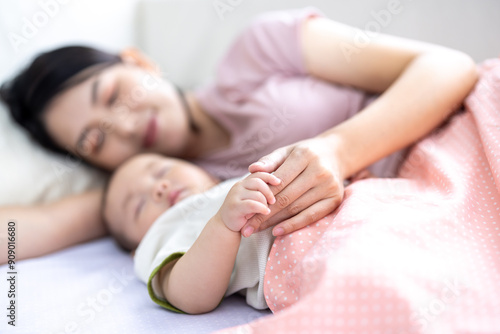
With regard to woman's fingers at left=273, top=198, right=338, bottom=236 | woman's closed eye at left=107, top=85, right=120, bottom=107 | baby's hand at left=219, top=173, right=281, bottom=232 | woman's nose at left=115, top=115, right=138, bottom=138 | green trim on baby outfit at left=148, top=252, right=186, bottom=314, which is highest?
baby's hand at left=219, top=173, right=281, bottom=232

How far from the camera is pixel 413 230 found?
0.59 metres

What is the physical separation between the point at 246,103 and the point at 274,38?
183 mm

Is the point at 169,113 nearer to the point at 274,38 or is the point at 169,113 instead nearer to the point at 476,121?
the point at 274,38

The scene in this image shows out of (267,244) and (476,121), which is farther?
(476,121)

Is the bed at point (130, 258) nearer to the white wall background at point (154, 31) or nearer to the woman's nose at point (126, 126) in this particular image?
the white wall background at point (154, 31)

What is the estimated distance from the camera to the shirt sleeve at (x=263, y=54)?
116 cm

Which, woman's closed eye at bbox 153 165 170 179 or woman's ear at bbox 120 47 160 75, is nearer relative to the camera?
woman's closed eye at bbox 153 165 170 179

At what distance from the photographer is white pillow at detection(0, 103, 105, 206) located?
1.12 m

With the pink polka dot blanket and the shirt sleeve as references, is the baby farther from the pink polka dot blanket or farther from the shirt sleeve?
the shirt sleeve

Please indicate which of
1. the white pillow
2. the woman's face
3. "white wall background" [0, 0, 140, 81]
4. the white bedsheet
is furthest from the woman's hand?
"white wall background" [0, 0, 140, 81]

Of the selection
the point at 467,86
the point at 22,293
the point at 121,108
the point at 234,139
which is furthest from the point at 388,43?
the point at 22,293

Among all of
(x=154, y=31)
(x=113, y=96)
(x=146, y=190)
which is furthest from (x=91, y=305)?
(x=154, y=31)

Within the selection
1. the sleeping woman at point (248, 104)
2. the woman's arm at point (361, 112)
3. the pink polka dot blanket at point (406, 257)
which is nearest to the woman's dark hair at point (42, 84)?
the sleeping woman at point (248, 104)

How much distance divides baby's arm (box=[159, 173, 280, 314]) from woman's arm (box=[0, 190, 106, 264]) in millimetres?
433
